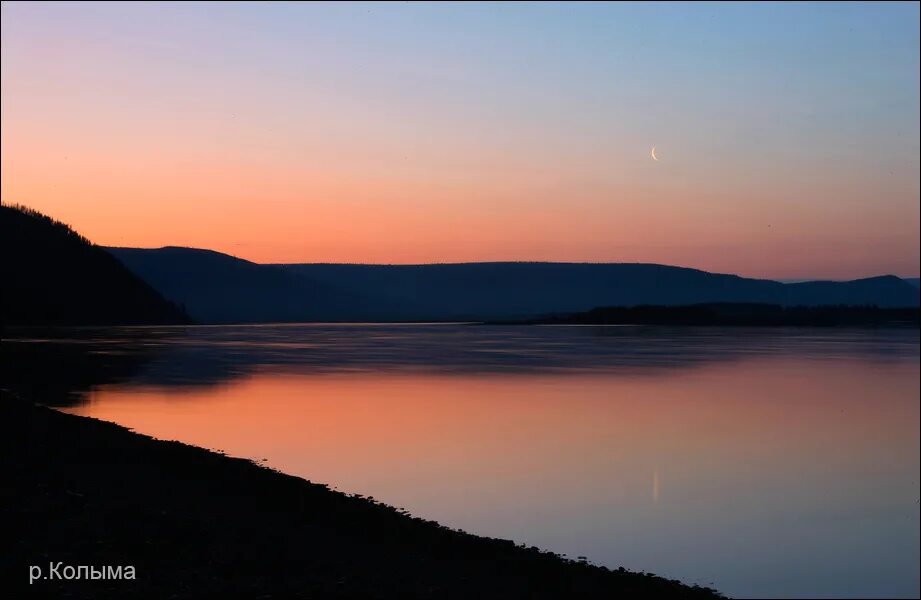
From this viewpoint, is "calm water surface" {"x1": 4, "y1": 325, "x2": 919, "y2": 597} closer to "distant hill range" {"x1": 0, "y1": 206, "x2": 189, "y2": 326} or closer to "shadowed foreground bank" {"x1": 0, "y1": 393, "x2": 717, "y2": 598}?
"shadowed foreground bank" {"x1": 0, "y1": 393, "x2": 717, "y2": 598}

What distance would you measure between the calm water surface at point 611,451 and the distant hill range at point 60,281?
106173mm

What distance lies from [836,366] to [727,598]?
5314 centimetres

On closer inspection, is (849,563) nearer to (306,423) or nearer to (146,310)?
(306,423)

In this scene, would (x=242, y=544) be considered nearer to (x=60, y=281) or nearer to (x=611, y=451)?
(x=611, y=451)

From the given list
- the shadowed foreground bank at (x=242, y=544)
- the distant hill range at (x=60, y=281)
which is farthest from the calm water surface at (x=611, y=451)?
the distant hill range at (x=60, y=281)

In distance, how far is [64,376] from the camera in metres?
41.3

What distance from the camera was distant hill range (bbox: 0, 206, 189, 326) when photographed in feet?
474

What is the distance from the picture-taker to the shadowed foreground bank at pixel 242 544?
30.3 ft

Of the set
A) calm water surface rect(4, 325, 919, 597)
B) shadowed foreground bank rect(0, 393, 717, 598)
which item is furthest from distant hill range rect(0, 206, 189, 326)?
shadowed foreground bank rect(0, 393, 717, 598)

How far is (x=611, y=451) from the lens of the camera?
24.1 metres

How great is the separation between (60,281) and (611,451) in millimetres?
150523

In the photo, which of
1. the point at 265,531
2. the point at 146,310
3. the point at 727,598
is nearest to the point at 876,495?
the point at 727,598

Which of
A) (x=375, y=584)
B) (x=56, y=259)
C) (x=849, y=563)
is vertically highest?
(x=56, y=259)

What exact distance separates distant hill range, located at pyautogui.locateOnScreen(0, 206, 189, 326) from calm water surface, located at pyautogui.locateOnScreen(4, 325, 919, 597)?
106 meters
